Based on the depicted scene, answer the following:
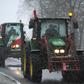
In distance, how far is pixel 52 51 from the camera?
20.8 meters

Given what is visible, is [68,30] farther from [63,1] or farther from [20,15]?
[20,15]

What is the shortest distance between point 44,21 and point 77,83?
10.7 ft

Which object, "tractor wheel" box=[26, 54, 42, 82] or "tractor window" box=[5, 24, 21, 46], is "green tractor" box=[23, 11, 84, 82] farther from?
"tractor window" box=[5, 24, 21, 46]

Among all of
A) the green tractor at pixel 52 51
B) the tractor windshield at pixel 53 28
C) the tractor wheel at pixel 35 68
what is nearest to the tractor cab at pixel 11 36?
the green tractor at pixel 52 51

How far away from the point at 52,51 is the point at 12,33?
10570 mm

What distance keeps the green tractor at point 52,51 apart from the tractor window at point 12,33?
812 cm

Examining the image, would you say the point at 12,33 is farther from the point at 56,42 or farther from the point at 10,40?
the point at 56,42

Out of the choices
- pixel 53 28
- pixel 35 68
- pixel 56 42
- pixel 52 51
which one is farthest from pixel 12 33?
pixel 35 68

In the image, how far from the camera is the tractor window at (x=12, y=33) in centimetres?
3080

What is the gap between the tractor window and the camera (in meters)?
30.8

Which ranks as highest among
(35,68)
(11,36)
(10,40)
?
(11,36)

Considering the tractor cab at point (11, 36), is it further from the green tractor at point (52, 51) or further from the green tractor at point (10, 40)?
the green tractor at point (52, 51)

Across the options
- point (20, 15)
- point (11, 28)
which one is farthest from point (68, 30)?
point (20, 15)

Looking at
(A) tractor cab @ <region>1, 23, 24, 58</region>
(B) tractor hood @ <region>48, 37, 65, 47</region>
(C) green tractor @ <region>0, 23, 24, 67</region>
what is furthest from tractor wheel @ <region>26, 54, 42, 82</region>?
(A) tractor cab @ <region>1, 23, 24, 58</region>
